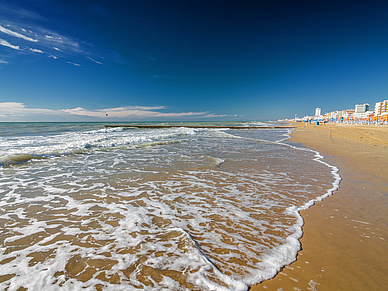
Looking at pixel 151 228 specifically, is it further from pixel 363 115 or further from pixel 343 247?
pixel 363 115

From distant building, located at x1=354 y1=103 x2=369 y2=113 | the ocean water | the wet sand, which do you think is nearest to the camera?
the wet sand

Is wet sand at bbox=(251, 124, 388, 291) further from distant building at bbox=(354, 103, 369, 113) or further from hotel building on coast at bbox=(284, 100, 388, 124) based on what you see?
distant building at bbox=(354, 103, 369, 113)

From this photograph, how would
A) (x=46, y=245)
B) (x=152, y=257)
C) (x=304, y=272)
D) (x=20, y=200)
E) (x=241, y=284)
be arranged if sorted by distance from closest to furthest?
(x=241, y=284)
(x=304, y=272)
(x=152, y=257)
(x=46, y=245)
(x=20, y=200)

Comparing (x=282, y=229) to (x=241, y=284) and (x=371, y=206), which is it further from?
(x=371, y=206)

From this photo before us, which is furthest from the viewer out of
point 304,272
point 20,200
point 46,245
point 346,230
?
point 20,200

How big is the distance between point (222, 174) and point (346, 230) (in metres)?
3.65

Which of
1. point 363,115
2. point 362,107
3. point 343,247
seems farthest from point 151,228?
point 362,107

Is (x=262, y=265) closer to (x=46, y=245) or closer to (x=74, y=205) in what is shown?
(x=46, y=245)

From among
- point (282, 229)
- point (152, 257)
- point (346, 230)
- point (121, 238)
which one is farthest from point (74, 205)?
point (346, 230)

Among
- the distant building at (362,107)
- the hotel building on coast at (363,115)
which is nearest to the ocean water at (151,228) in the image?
the hotel building on coast at (363,115)

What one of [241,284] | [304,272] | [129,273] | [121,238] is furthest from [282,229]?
[121,238]

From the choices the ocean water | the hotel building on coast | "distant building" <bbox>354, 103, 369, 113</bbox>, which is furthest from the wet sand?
"distant building" <bbox>354, 103, 369, 113</bbox>

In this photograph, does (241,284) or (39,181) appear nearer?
(241,284)

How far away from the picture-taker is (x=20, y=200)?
13.7ft
